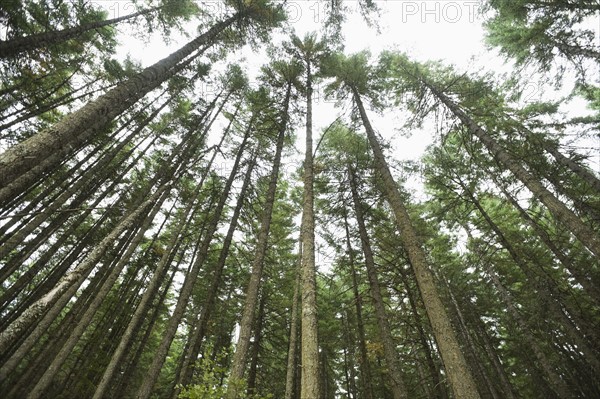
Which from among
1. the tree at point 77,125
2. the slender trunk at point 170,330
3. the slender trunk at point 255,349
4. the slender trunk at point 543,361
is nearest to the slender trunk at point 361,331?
the slender trunk at point 255,349

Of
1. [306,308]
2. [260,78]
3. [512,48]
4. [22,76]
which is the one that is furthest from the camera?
[260,78]

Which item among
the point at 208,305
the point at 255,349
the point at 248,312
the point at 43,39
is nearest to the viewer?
the point at 248,312

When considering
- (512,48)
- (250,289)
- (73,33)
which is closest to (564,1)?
(512,48)

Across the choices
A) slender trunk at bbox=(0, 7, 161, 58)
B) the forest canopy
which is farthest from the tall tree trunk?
slender trunk at bbox=(0, 7, 161, 58)

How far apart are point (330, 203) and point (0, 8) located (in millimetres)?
14249

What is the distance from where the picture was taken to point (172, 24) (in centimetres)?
1154

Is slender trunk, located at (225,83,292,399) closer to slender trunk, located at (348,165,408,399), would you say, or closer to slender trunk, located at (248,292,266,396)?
slender trunk, located at (348,165,408,399)

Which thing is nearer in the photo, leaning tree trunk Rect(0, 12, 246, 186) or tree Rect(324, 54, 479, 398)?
leaning tree trunk Rect(0, 12, 246, 186)

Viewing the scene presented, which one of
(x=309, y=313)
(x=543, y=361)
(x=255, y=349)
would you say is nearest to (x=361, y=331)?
(x=255, y=349)

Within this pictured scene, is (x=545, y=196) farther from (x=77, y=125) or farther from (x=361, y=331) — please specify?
(x=77, y=125)

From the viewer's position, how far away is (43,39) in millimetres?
8648

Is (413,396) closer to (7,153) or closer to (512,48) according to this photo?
(512,48)

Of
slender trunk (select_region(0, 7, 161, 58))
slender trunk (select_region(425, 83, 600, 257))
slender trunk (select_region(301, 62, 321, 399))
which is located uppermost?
slender trunk (select_region(0, 7, 161, 58))

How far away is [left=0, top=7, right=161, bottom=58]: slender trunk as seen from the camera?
7.74m
